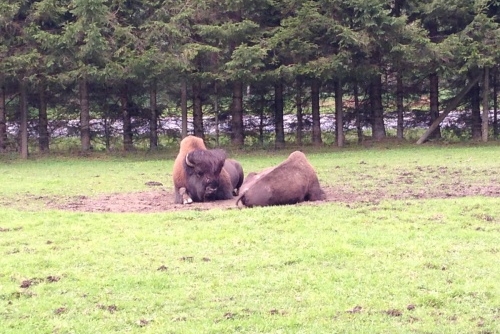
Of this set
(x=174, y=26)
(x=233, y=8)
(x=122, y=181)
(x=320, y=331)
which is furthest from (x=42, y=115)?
(x=320, y=331)

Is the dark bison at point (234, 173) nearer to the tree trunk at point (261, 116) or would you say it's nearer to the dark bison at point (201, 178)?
the dark bison at point (201, 178)

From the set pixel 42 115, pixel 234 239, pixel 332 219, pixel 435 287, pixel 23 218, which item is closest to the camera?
pixel 435 287

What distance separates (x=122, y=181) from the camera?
58.7ft

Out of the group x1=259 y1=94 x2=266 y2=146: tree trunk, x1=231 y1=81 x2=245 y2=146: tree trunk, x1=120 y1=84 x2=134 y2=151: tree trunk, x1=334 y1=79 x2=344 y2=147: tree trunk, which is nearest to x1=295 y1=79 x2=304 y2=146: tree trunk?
x1=259 y1=94 x2=266 y2=146: tree trunk

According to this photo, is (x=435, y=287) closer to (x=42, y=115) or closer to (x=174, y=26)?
(x=174, y=26)

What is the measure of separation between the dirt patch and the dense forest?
1041cm

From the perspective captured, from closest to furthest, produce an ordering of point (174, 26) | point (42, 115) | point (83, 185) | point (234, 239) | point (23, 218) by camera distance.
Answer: point (234, 239)
point (23, 218)
point (83, 185)
point (174, 26)
point (42, 115)

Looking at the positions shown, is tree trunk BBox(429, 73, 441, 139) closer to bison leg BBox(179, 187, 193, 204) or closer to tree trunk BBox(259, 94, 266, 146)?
tree trunk BBox(259, 94, 266, 146)

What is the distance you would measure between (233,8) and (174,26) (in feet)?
7.50

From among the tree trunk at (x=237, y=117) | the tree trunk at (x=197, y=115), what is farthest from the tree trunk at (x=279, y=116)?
the tree trunk at (x=197, y=115)

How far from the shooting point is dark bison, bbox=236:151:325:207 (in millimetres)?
12125

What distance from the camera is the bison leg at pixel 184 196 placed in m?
13.5

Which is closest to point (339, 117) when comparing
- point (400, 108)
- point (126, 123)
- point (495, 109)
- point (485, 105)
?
point (400, 108)

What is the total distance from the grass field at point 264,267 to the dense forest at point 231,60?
1127cm
